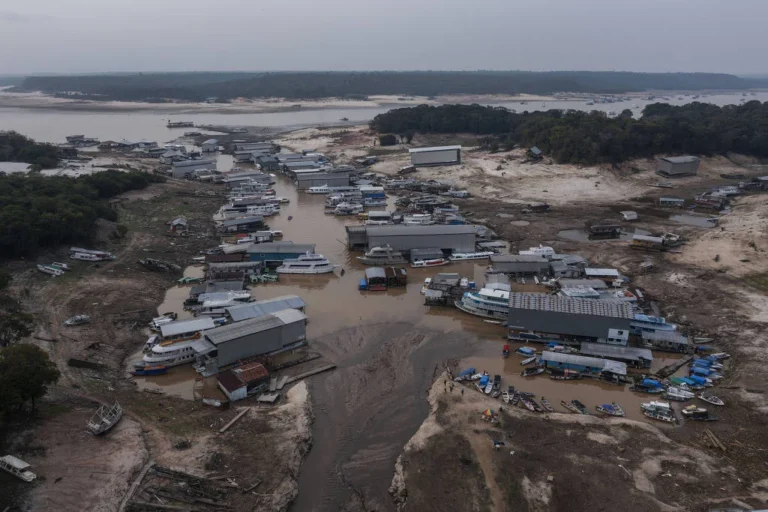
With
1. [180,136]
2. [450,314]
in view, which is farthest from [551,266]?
[180,136]

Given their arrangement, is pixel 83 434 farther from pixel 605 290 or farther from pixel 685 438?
pixel 605 290

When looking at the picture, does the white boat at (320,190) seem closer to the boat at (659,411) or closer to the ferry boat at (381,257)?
the ferry boat at (381,257)

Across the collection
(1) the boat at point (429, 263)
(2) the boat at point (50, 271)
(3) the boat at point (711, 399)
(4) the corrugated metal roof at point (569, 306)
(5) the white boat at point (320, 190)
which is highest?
(5) the white boat at point (320, 190)

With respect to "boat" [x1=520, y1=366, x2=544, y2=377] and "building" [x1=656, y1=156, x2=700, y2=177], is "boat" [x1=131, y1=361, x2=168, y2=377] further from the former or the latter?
"building" [x1=656, y1=156, x2=700, y2=177]

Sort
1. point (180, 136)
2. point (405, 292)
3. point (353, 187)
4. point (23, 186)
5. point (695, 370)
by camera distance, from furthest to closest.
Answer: point (180, 136) < point (353, 187) < point (23, 186) < point (405, 292) < point (695, 370)

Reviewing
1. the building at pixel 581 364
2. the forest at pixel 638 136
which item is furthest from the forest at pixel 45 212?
the forest at pixel 638 136

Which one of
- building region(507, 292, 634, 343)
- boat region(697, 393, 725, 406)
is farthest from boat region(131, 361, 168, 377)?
boat region(697, 393, 725, 406)
